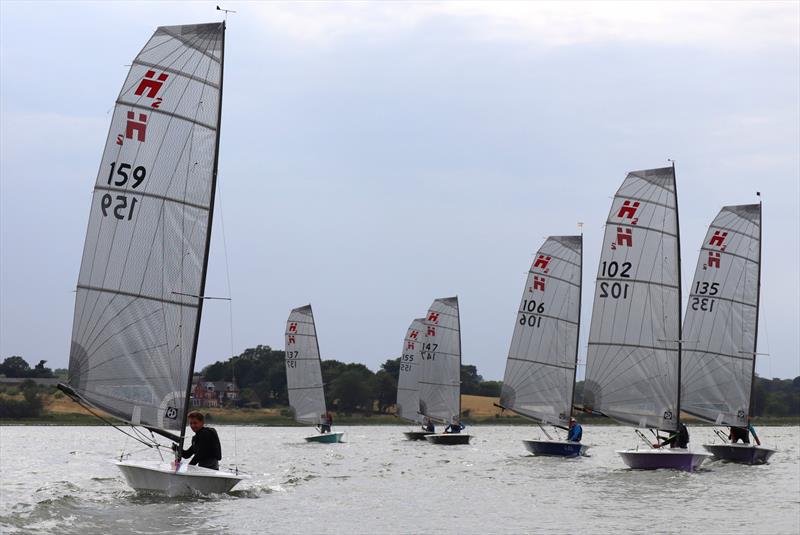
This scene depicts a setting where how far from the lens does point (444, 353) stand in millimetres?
64625

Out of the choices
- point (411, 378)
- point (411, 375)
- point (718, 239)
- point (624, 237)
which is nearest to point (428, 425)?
point (411, 378)

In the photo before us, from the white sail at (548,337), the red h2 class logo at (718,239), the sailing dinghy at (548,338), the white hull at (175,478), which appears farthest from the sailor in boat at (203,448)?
the white sail at (548,337)

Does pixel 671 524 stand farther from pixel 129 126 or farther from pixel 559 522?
pixel 129 126

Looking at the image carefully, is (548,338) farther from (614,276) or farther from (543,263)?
(614,276)

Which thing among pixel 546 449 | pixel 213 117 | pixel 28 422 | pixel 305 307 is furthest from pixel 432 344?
pixel 28 422

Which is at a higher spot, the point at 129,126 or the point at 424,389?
the point at 129,126

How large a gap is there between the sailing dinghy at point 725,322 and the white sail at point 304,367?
24.4m

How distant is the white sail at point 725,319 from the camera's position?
40.7m

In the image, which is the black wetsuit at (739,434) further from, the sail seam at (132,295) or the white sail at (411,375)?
the white sail at (411,375)

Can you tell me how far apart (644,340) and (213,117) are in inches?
686

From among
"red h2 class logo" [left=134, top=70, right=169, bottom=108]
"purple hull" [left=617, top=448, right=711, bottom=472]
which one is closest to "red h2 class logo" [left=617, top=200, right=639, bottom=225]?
"purple hull" [left=617, top=448, right=711, bottom=472]

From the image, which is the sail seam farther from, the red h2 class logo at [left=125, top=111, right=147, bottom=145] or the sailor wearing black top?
the red h2 class logo at [left=125, top=111, right=147, bottom=145]

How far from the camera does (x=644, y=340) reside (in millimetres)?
36312

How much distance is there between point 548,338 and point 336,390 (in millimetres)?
80532
